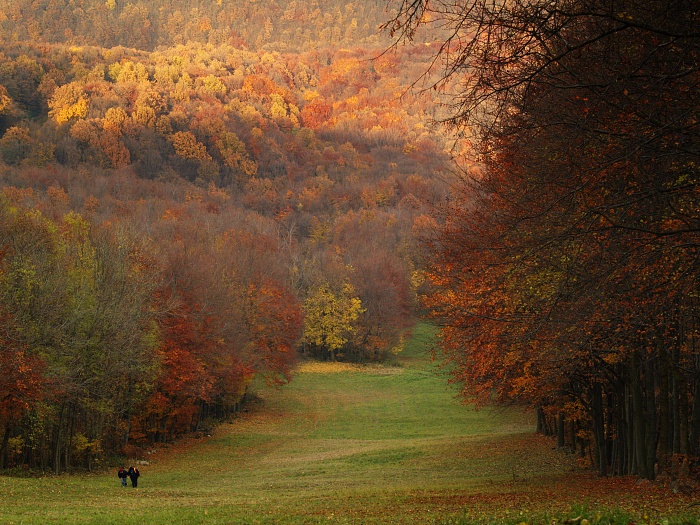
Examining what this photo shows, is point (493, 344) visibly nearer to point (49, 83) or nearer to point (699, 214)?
point (699, 214)

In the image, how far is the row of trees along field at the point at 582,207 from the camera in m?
8.14

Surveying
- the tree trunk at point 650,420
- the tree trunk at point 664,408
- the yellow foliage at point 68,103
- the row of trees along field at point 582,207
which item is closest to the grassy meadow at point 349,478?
the tree trunk at point 650,420

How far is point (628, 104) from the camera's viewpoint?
31.1ft

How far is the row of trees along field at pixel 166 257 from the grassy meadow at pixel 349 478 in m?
3.36

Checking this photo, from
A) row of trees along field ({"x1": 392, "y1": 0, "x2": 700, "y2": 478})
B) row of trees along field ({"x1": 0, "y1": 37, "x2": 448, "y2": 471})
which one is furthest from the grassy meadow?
row of trees along field ({"x1": 0, "y1": 37, "x2": 448, "y2": 471})

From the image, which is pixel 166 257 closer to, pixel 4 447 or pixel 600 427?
pixel 4 447

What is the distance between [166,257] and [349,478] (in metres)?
23.2

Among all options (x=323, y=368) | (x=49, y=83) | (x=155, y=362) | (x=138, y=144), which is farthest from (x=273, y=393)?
(x=49, y=83)

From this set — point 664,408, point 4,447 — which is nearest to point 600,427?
point 664,408

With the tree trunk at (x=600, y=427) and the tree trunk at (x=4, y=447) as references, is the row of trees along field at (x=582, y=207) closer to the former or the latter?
the tree trunk at (x=600, y=427)

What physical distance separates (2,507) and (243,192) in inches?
5725

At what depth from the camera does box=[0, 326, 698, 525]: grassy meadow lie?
14641 millimetres

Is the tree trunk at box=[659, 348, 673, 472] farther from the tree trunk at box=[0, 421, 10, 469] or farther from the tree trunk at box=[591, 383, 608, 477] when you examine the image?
the tree trunk at box=[0, 421, 10, 469]

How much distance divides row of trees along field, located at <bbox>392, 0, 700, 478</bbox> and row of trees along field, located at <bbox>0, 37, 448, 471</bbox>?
1.49 m
